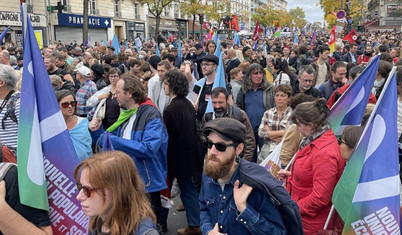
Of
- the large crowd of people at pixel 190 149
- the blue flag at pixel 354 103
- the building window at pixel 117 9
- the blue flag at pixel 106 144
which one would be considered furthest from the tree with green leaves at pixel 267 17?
the blue flag at pixel 106 144

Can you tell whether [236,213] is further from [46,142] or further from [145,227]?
[46,142]

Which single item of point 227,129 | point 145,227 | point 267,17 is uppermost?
point 267,17

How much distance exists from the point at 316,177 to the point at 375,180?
383 millimetres

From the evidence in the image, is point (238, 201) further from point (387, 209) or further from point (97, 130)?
point (97, 130)

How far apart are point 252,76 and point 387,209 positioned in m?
3.08

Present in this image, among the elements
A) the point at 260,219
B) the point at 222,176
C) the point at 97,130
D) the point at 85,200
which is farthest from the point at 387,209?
the point at 97,130

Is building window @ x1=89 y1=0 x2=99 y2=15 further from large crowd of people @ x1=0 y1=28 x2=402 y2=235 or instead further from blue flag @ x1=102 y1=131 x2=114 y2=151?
blue flag @ x1=102 y1=131 x2=114 y2=151

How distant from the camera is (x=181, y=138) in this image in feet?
13.2

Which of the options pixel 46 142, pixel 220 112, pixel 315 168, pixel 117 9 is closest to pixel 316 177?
pixel 315 168

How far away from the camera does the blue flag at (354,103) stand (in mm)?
3297

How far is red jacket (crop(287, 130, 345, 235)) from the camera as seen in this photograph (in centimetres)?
255

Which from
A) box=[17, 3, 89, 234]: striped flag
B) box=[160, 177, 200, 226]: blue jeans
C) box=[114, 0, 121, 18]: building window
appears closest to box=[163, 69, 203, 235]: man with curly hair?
box=[160, 177, 200, 226]: blue jeans

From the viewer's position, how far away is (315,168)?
8.45 ft

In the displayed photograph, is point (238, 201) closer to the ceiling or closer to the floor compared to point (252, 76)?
closer to the floor
